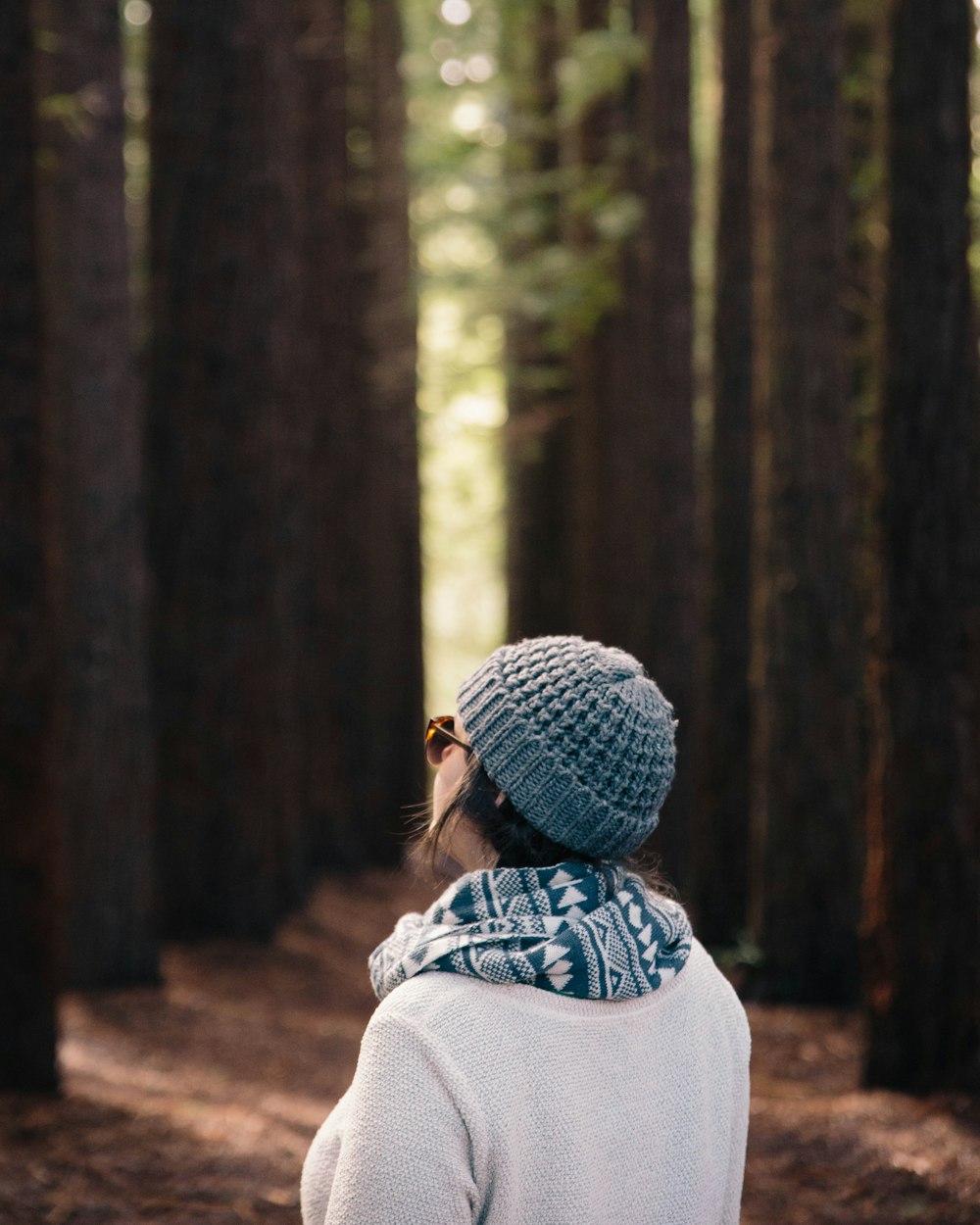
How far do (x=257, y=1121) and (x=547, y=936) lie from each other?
4.85m

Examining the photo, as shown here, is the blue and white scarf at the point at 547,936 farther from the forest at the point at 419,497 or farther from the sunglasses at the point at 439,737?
the forest at the point at 419,497

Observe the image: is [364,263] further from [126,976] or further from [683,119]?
[126,976]

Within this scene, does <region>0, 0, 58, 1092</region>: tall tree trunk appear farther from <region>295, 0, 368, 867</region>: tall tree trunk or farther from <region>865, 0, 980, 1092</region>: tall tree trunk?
<region>295, 0, 368, 867</region>: tall tree trunk

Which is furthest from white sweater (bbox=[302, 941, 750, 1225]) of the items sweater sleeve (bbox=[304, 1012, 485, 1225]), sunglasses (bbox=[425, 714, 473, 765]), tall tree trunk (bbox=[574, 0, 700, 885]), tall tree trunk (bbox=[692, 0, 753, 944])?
tall tree trunk (bbox=[574, 0, 700, 885])

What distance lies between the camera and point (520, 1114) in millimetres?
1947

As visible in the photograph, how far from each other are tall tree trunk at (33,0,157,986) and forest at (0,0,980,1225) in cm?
3

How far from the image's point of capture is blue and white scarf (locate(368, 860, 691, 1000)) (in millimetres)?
1985

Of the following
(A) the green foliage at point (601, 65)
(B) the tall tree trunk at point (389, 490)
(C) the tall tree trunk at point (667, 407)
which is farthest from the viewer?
(B) the tall tree trunk at point (389, 490)

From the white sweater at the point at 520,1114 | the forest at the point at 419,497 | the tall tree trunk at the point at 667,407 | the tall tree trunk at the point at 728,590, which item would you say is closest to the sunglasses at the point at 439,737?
the white sweater at the point at 520,1114

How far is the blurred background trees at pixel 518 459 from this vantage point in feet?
20.5

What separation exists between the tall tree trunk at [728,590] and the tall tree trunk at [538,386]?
6.46 metres

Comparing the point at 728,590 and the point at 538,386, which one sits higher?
the point at 538,386

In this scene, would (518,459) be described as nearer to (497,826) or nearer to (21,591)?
(21,591)

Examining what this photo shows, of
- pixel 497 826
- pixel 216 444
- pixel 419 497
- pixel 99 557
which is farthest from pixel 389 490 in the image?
pixel 497 826
